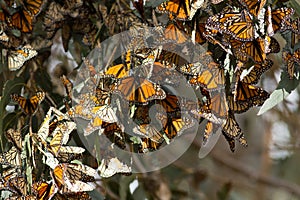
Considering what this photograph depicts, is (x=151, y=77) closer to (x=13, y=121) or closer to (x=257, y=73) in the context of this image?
(x=257, y=73)

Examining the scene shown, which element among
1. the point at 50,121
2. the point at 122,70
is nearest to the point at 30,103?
the point at 50,121

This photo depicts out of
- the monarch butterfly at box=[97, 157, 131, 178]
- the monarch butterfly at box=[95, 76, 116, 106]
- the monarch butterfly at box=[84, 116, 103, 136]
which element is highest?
the monarch butterfly at box=[95, 76, 116, 106]

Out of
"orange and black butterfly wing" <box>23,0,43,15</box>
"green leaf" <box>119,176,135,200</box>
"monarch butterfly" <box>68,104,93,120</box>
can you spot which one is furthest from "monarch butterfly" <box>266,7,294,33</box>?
"green leaf" <box>119,176,135,200</box>

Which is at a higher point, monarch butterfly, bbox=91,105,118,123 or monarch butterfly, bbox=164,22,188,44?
monarch butterfly, bbox=164,22,188,44

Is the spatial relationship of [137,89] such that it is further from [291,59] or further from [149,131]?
[291,59]

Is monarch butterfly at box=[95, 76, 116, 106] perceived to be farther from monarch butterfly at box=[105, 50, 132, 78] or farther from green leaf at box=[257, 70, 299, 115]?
green leaf at box=[257, 70, 299, 115]

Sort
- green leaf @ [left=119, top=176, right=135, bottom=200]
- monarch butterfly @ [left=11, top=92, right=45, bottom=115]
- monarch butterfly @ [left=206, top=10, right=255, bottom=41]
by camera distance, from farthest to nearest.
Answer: green leaf @ [left=119, top=176, right=135, bottom=200] → monarch butterfly @ [left=11, top=92, right=45, bottom=115] → monarch butterfly @ [left=206, top=10, right=255, bottom=41]
